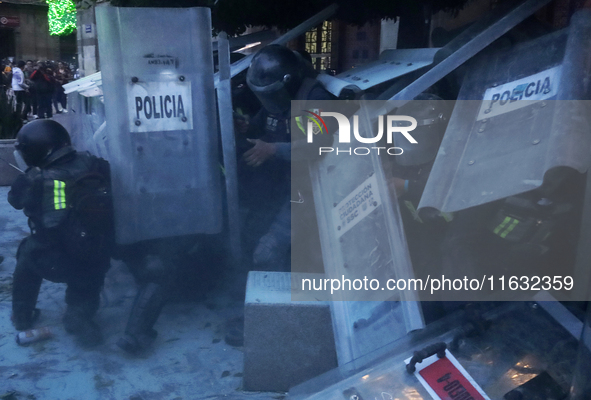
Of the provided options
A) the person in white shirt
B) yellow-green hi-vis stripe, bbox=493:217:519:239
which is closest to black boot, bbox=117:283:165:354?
yellow-green hi-vis stripe, bbox=493:217:519:239

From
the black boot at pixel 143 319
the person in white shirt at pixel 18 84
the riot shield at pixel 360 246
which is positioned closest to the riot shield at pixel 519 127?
the riot shield at pixel 360 246

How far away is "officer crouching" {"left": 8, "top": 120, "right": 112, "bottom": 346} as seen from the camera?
330 cm

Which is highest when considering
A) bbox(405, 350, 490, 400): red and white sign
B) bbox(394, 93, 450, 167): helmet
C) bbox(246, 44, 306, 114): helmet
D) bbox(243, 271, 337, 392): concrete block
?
bbox(246, 44, 306, 114): helmet

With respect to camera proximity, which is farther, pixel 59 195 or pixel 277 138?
pixel 277 138

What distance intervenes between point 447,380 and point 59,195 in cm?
249

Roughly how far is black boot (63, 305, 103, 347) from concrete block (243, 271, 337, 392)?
1.11 metres

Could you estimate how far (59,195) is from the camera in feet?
10.7

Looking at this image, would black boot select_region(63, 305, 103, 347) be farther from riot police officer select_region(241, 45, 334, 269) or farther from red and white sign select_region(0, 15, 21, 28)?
red and white sign select_region(0, 15, 21, 28)

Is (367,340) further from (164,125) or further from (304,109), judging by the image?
(164,125)

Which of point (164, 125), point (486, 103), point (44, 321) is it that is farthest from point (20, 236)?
point (486, 103)

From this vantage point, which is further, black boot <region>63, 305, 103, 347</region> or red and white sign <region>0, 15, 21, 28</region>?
red and white sign <region>0, 15, 21, 28</region>

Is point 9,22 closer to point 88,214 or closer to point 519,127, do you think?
point 88,214

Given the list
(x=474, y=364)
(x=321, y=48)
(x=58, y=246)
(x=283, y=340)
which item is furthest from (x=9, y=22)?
(x=474, y=364)

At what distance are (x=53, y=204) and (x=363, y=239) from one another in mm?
1898
